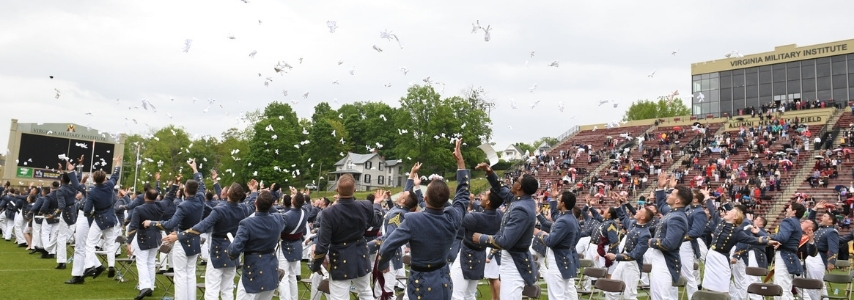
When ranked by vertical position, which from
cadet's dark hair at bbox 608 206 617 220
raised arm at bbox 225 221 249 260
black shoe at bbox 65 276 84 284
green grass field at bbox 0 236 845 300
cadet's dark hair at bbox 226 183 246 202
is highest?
cadet's dark hair at bbox 226 183 246 202

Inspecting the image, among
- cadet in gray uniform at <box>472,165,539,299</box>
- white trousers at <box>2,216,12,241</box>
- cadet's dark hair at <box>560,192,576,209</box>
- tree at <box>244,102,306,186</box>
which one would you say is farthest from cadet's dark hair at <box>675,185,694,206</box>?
tree at <box>244,102,306,186</box>

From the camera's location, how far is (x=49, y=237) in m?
16.1

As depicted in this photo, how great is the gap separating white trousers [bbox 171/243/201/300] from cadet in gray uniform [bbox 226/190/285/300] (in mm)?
2156

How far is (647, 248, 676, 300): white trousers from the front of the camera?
8.45 metres

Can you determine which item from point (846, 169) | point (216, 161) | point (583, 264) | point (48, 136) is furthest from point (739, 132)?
point (216, 161)

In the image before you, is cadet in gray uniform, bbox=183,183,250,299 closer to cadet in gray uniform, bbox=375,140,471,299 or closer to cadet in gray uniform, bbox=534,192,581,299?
cadet in gray uniform, bbox=375,140,471,299

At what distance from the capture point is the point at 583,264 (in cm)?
1134

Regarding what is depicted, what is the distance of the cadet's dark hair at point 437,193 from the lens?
5797 millimetres

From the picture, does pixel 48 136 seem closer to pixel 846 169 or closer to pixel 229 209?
pixel 229 209

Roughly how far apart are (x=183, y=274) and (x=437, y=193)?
16.3ft

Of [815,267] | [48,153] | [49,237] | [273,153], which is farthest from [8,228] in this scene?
[273,153]

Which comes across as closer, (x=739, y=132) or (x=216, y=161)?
(x=739, y=132)

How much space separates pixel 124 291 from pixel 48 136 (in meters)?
45.6

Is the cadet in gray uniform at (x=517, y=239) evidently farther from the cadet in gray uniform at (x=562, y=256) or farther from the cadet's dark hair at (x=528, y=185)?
the cadet in gray uniform at (x=562, y=256)
